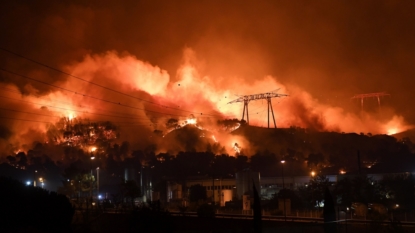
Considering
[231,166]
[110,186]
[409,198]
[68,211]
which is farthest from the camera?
[231,166]

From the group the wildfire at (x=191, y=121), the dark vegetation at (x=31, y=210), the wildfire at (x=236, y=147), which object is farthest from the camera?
the wildfire at (x=191, y=121)

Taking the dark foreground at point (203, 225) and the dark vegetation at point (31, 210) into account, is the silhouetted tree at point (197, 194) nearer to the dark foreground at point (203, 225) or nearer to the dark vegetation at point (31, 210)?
the dark foreground at point (203, 225)

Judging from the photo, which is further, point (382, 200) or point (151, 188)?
point (151, 188)

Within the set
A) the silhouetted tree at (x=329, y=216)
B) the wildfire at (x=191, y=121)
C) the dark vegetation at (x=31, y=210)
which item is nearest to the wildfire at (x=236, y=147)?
the wildfire at (x=191, y=121)

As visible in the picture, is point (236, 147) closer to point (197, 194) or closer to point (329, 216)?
point (197, 194)

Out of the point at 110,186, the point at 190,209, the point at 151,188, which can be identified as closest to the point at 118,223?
the point at 190,209

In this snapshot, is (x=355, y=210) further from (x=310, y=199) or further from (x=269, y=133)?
(x=269, y=133)

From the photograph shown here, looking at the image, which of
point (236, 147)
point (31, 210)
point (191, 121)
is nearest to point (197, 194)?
point (31, 210)

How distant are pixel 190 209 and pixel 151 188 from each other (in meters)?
44.4

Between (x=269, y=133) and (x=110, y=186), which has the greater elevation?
(x=269, y=133)

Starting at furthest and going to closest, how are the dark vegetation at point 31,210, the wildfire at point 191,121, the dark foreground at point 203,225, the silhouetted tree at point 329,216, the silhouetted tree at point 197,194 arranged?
1. the wildfire at point 191,121
2. the silhouetted tree at point 197,194
3. the dark foreground at point 203,225
4. the silhouetted tree at point 329,216
5. the dark vegetation at point 31,210

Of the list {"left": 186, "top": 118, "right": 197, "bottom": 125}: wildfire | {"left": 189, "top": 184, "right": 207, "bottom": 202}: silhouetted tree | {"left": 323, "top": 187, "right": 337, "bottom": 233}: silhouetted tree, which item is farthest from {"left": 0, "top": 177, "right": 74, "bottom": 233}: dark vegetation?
{"left": 186, "top": 118, "right": 197, "bottom": 125}: wildfire

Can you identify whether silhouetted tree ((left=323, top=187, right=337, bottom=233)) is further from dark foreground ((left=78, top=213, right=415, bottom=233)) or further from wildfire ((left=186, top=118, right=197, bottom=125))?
wildfire ((left=186, top=118, right=197, bottom=125))

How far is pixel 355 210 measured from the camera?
51.8 metres
